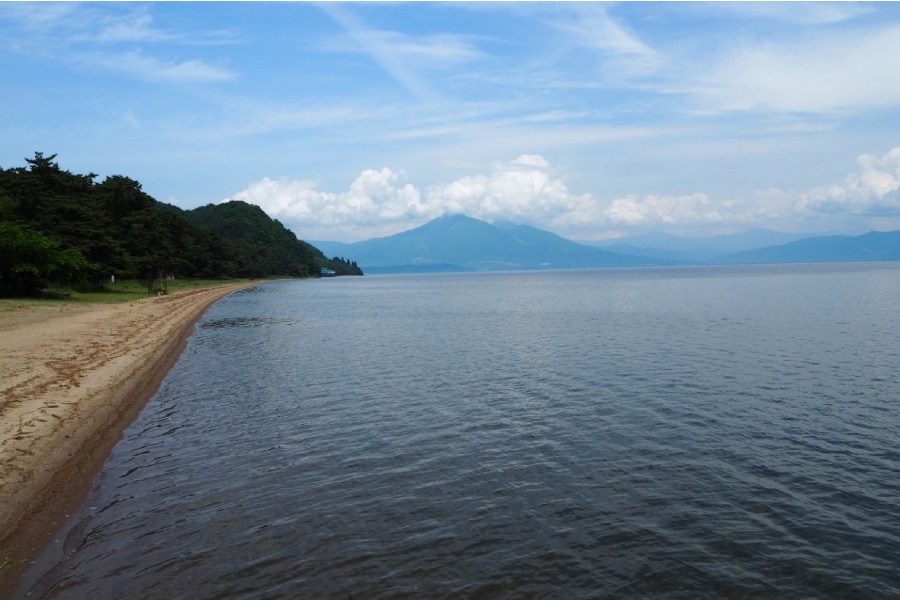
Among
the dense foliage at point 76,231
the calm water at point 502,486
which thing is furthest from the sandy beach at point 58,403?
the dense foliage at point 76,231

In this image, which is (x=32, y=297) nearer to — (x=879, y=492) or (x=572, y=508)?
(x=572, y=508)

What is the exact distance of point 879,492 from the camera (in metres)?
13.6

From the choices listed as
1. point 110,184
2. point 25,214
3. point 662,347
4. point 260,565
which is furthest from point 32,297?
point 260,565

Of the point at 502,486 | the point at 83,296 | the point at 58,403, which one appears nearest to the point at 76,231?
the point at 83,296

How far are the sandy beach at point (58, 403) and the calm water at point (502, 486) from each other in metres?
0.66

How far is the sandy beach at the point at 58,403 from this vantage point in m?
12.4

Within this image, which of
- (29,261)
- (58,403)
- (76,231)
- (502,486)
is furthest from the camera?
(76,231)

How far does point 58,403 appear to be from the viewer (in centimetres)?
1950

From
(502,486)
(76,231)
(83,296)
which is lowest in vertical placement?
(502,486)

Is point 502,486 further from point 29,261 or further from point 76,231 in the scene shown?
point 76,231

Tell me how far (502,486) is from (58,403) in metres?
14.3

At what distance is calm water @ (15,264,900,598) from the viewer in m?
10.3

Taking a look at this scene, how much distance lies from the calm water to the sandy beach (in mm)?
659

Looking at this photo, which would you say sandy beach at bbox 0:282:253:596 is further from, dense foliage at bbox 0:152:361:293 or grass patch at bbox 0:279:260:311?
dense foliage at bbox 0:152:361:293
